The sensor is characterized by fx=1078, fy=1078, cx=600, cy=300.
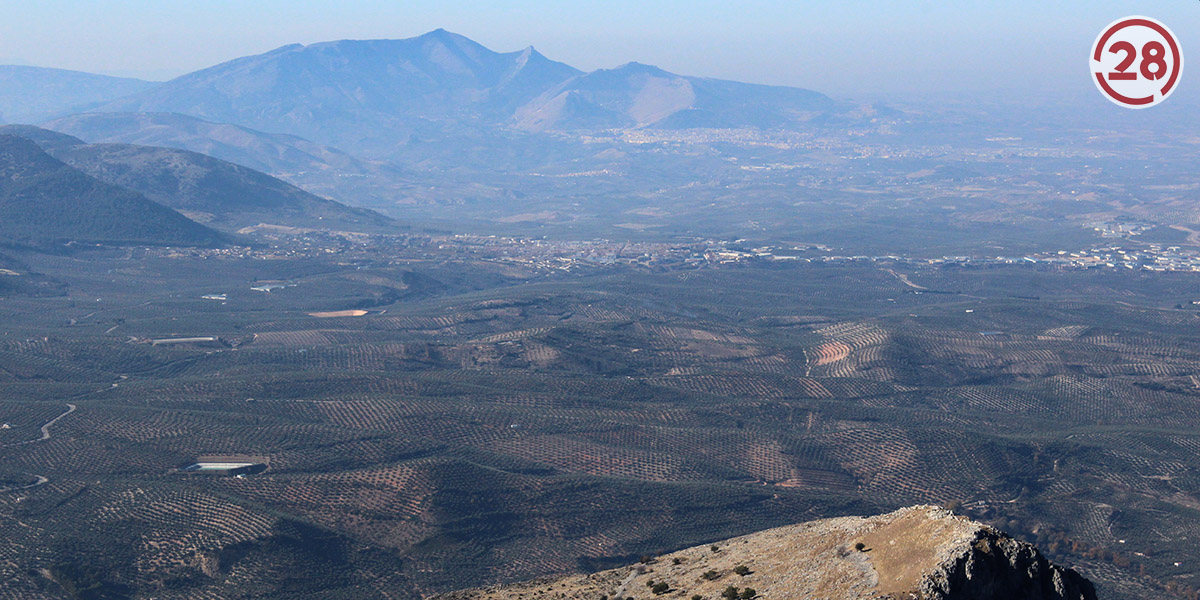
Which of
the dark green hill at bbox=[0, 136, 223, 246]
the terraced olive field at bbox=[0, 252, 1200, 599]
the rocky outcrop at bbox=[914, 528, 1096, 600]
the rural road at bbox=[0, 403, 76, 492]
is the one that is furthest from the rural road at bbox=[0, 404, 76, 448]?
the dark green hill at bbox=[0, 136, 223, 246]

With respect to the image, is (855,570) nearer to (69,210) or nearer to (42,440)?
(42,440)

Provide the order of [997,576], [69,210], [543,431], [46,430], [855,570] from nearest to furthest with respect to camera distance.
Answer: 1. [997,576]
2. [855,570]
3. [46,430]
4. [543,431]
5. [69,210]

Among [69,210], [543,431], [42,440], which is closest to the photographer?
[42,440]

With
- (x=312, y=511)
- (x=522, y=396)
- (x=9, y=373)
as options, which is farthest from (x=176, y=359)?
(x=312, y=511)

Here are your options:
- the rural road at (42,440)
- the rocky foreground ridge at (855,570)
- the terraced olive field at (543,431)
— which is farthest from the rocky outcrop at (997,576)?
the rural road at (42,440)

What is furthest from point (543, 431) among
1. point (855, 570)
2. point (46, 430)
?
point (855, 570)

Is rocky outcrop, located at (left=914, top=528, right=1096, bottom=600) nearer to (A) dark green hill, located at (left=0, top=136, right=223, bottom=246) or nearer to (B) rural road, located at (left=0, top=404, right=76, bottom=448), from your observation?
(B) rural road, located at (left=0, top=404, right=76, bottom=448)
